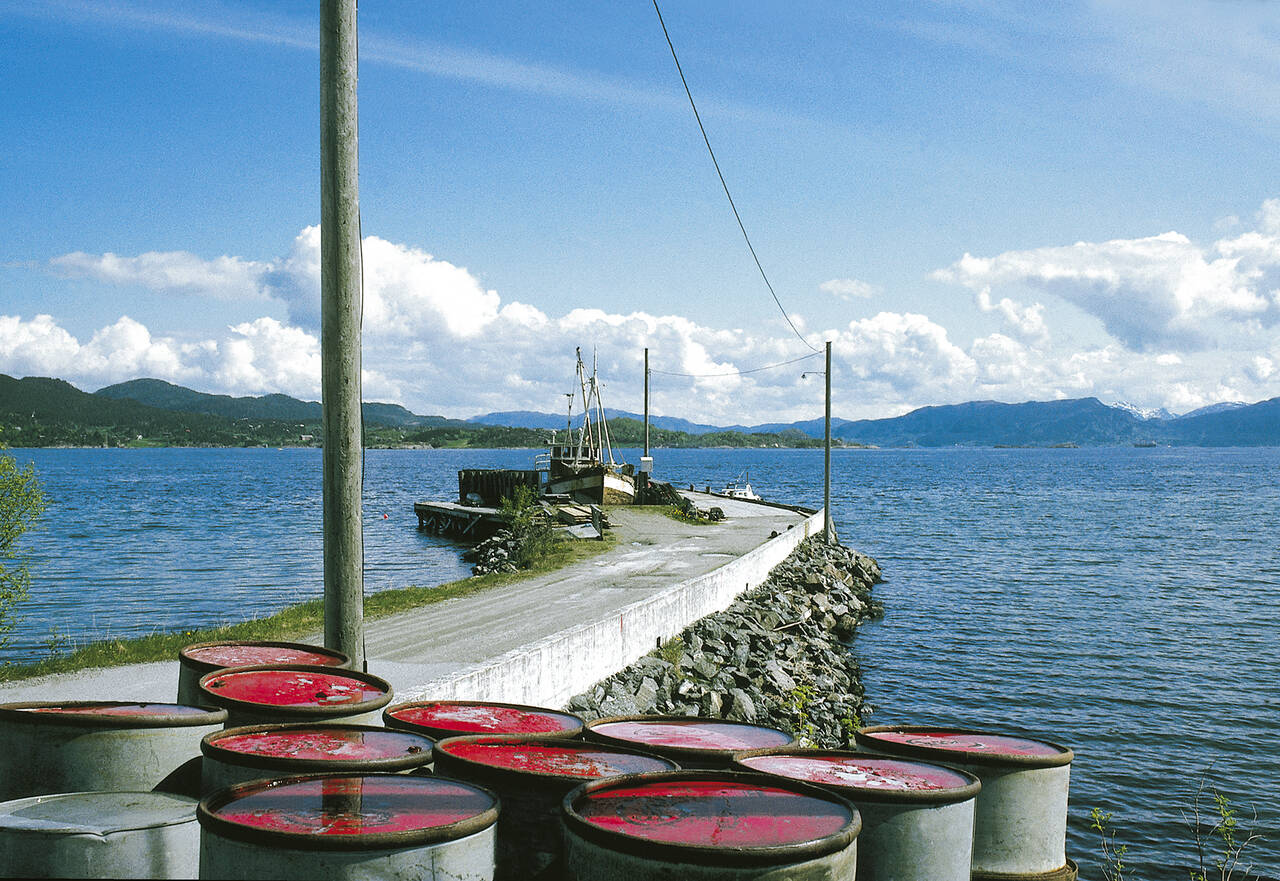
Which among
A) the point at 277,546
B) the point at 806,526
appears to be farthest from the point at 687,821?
the point at 277,546

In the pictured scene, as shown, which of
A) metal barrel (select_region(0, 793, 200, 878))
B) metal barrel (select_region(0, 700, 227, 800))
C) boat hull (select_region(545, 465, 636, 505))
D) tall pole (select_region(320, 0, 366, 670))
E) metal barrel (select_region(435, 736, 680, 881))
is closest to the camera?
metal barrel (select_region(0, 793, 200, 878))

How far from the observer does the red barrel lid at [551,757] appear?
4.36m

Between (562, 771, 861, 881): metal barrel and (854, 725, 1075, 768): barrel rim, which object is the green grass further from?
(854, 725, 1075, 768): barrel rim

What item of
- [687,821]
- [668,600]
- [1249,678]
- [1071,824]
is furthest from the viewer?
[1249,678]

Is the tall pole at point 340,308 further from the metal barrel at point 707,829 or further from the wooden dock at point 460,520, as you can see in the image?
the wooden dock at point 460,520

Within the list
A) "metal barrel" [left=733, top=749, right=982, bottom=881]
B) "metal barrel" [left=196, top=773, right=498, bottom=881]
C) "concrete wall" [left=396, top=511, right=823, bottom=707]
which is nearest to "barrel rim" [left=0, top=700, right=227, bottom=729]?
"metal barrel" [left=196, top=773, right=498, bottom=881]

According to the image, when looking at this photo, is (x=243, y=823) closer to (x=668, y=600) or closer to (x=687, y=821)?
(x=687, y=821)

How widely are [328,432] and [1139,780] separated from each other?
44.9 feet

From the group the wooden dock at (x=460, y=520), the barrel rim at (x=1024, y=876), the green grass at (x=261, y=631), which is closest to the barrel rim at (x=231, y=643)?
the barrel rim at (x=1024, y=876)

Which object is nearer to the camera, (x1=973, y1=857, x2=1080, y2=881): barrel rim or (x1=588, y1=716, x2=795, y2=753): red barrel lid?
(x1=973, y1=857, x2=1080, y2=881): barrel rim

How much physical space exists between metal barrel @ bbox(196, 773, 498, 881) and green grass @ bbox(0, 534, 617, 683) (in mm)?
8882

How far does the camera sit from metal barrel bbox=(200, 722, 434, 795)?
410 cm

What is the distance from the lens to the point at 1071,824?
1324cm

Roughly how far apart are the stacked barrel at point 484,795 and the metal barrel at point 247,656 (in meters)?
0.22
